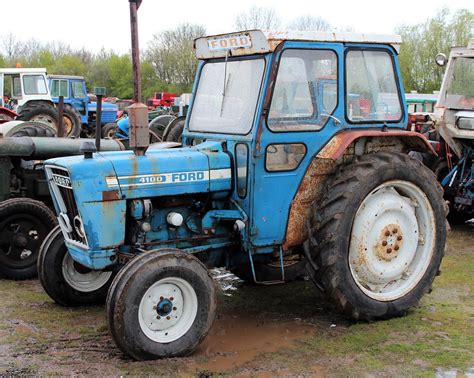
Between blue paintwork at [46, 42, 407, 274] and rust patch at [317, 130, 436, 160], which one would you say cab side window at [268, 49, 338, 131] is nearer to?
blue paintwork at [46, 42, 407, 274]

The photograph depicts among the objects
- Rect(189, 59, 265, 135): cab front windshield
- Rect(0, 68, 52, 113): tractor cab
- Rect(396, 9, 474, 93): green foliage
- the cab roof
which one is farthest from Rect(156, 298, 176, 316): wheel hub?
Rect(396, 9, 474, 93): green foliage

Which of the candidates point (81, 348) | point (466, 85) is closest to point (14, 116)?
point (466, 85)

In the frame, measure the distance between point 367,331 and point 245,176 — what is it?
1.54 meters

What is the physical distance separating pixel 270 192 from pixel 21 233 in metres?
3.06

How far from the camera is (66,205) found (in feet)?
16.4

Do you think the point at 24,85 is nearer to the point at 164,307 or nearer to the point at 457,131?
the point at 457,131

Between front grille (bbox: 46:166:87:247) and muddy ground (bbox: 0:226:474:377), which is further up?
front grille (bbox: 46:166:87:247)

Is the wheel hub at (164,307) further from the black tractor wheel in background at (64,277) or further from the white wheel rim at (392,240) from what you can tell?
the white wheel rim at (392,240)

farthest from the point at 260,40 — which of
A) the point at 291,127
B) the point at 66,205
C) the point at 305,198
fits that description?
the point at 66,205

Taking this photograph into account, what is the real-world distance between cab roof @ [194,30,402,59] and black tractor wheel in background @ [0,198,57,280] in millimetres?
2492

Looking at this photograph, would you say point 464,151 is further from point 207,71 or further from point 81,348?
point 81,348

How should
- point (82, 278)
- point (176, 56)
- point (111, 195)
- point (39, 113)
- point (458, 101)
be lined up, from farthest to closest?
point (176, 56), point (39, 113), point (458, 101), point (82, 278), point (111, 195)

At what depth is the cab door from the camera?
4844 millimetres

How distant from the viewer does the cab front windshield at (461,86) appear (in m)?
9.30
